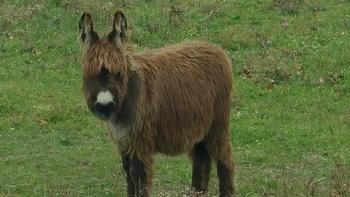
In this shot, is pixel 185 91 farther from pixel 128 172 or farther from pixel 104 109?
pixel 104 109

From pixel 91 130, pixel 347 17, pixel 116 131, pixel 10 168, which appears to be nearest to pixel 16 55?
pixel 91 130

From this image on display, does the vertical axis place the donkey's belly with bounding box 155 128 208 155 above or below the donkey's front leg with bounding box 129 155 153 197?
above

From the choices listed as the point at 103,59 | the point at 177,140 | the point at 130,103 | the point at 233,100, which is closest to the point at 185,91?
the point at 177,140

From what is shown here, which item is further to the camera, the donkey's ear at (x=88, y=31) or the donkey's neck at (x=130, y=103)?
the donkey's neck at (x=130, y=103)

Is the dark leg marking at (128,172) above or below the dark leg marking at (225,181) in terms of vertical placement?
above

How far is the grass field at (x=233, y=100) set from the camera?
9.09m

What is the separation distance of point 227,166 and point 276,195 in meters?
0.61

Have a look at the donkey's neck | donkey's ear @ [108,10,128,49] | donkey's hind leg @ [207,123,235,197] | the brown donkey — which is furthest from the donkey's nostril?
donkey's hind leg @ [207,123,235,197]

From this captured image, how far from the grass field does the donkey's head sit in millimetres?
1743

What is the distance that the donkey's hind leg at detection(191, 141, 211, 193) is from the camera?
27.0 feet

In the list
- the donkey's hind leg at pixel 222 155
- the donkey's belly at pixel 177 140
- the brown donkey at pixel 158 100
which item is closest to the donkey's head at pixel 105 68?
the brown donkey at pixel 158 100

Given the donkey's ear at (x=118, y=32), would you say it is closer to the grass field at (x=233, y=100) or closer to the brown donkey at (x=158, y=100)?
the brown donkey at (x=158, y=100)

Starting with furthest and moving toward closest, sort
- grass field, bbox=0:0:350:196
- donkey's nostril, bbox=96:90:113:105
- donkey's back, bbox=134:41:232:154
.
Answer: grass field, bbox=0:0:350:196 → donkey's back, bbox=134:41:232:154 → donkey's nostril, bbox=96:90:113:105

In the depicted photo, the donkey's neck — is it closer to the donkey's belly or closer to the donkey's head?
the donkey's head
